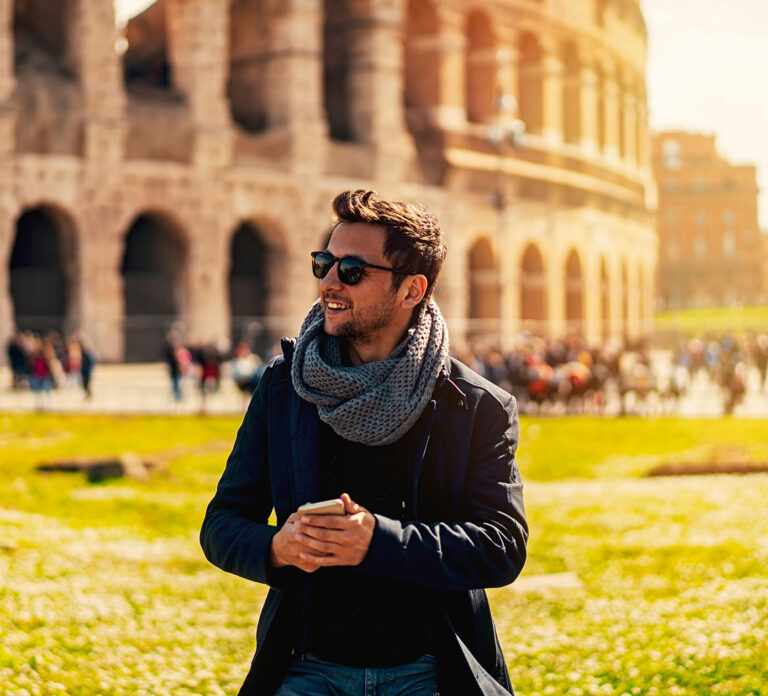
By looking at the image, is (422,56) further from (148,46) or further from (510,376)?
(510,376)

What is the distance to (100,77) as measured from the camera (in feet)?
106

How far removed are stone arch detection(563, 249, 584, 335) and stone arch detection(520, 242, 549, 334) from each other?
117 inches

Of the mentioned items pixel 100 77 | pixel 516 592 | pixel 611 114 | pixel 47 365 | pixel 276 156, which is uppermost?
pixel 611 114

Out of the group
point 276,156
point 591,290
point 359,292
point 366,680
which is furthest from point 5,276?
point 366,680

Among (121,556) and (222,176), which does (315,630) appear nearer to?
(121,556)

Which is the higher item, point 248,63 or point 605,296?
point 248,63

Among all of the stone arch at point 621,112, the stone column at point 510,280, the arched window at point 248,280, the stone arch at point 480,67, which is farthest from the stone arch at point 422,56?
the stone arch at point 621,112

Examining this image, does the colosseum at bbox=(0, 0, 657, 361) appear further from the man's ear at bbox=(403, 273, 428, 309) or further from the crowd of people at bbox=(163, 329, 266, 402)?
the man's ear at bbox=(403, 273, 428, 309)

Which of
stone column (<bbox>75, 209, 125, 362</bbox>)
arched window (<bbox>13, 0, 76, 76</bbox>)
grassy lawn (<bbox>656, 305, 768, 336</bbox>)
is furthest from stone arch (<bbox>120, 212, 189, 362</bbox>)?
grassy lawn (<bbox>656, 305, 768, 336</bbox>)

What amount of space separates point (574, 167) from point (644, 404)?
24.8m

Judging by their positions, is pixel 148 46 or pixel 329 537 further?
pixel 148 46

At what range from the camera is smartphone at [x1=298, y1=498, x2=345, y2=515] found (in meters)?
2.82

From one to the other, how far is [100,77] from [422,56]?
554 inches

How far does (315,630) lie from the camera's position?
305cm
